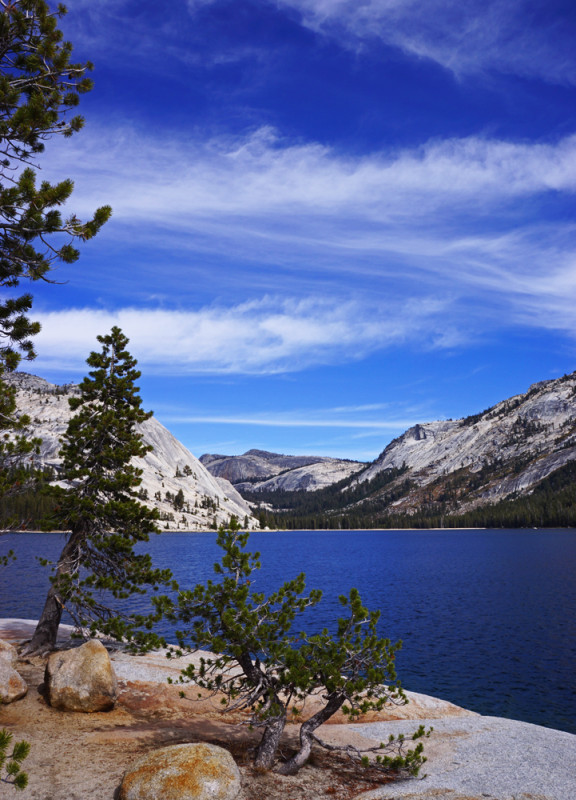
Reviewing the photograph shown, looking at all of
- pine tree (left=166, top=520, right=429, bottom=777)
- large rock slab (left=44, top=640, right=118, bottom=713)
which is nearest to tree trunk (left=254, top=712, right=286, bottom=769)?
pine tree (left=166, top=520, right=429, bottom=777)

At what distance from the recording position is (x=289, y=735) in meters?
20.8

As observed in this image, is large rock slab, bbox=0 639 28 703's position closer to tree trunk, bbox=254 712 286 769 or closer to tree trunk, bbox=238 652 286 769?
tree trunk, bbox=238 652 286 769

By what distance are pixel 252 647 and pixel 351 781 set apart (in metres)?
5.49

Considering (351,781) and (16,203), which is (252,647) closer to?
(351,781)

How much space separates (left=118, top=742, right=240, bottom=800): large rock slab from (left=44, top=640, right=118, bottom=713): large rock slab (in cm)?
722

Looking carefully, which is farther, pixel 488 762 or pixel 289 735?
pixel 289 735

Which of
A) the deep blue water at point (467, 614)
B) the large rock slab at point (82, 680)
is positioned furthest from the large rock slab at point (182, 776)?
the deep blue water at point (467, 614)

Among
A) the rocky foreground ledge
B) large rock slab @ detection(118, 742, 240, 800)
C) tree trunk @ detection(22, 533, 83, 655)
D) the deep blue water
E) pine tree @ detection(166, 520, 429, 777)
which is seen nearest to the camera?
large rock slab @ detection(118, 742, 240, 800)

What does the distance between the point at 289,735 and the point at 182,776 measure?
26.2 ft

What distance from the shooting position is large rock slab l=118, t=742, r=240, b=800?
45.1 ft

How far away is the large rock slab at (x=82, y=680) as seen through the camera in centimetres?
2067

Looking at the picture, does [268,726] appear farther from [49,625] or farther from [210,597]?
[49,625]

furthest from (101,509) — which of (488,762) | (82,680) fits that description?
(488,762)

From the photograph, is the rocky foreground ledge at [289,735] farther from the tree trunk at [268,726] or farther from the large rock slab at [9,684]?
the tree trunk at [268,726]
